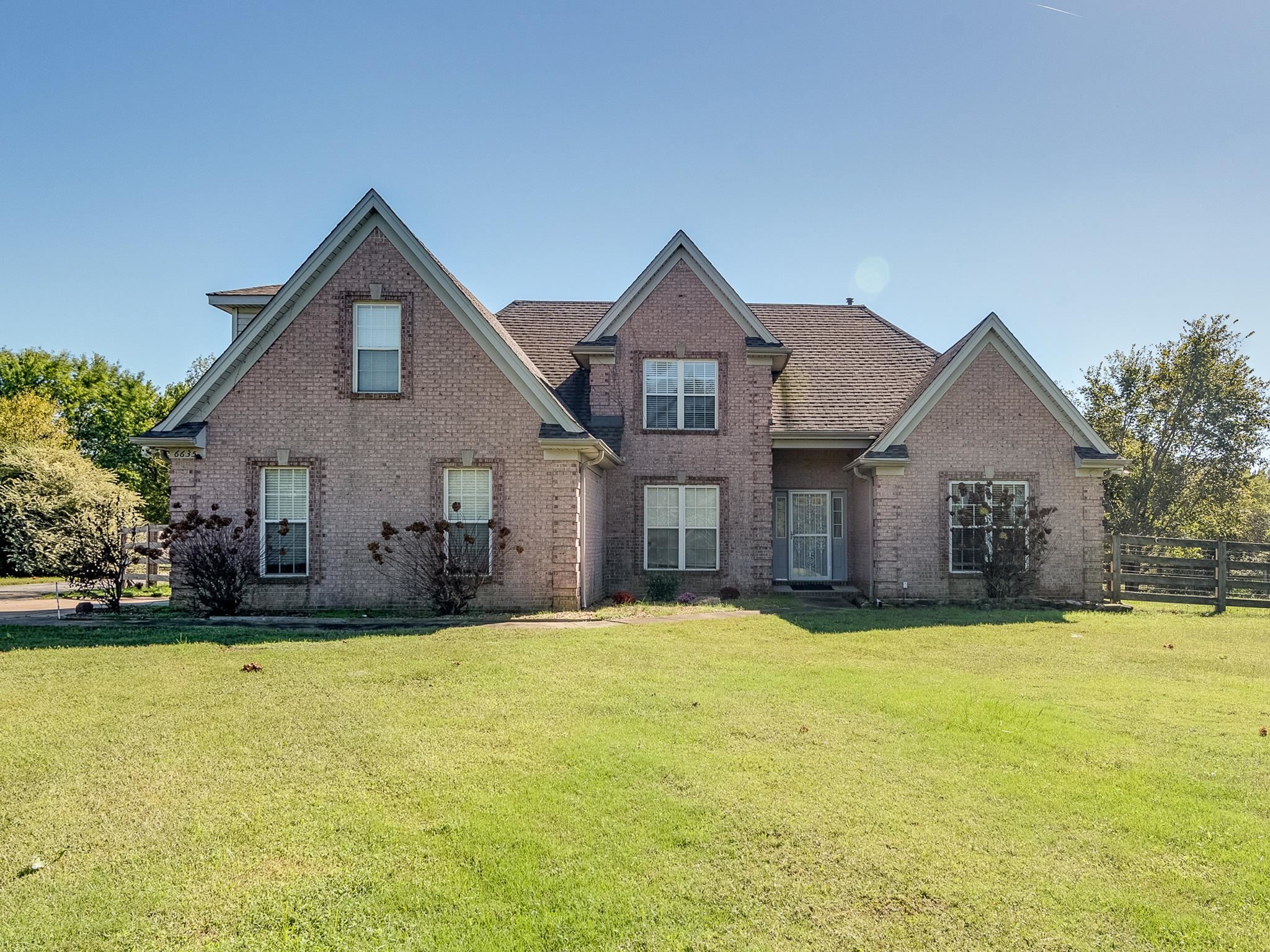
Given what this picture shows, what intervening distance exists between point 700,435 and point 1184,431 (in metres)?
21.5

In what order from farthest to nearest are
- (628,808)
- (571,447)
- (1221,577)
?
(1221,577) → (571,447) → (628,808)

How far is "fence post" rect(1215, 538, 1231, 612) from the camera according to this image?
15727 millimetres

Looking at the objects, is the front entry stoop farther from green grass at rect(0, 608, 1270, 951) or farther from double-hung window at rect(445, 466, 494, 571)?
green grass at rect(0, 608, 1270, 951)

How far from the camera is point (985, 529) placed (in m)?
16.3

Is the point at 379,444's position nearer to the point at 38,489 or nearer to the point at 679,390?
the point at 679,390

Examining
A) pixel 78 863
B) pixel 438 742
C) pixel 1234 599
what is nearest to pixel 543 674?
pixel 438 742

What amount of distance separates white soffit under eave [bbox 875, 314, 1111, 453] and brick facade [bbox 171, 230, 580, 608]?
24.2 ft

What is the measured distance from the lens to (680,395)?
58.5ft

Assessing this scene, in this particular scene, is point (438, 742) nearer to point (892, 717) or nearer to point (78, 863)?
point (78, 863)

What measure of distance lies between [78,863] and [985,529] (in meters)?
16.2

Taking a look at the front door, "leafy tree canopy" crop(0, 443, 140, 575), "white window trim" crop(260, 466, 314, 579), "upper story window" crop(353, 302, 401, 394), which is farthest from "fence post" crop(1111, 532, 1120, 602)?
"leafy tree canopy" crop(0, 443, 140, 575)

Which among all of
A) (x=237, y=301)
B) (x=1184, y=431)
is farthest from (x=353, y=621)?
(x=1184, y=431)

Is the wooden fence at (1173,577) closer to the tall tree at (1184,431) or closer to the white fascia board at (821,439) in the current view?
the white fascia board at (821,439)

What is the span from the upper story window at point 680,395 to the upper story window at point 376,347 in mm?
5824
